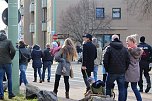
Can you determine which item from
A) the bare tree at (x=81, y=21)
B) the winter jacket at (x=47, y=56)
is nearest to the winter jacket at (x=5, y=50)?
the winter jacket at (x=47, y=56)

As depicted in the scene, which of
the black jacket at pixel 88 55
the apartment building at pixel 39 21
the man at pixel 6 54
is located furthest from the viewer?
the apartment building at pixel 39 21

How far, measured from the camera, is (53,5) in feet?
181

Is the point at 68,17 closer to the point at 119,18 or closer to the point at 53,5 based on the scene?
the point at 53,5

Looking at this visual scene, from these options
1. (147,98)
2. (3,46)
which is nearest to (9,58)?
(3,46)

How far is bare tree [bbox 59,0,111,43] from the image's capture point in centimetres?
5175

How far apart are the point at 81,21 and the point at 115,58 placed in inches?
1598

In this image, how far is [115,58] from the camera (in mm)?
11531

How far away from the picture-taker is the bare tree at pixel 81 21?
170 ft

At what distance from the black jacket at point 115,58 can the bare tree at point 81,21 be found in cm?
3894

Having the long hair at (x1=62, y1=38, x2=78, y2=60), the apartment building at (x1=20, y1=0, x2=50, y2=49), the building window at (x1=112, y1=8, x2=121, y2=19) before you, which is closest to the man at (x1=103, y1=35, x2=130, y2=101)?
the long hair at (x1=62, y1=38, x2=78, y2=60)

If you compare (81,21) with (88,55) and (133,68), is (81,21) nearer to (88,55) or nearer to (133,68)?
(88,55)

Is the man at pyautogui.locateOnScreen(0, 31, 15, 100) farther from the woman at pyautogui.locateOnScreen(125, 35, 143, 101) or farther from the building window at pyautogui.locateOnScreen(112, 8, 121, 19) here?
the building window at pyautogui.locateOnScreen(112, 8, 121, 19)

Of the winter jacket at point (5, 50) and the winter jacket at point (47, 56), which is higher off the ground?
the winter jacket at point (5, 50)

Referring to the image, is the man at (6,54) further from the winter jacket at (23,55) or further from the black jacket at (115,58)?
the winter jacket at (23,55)
